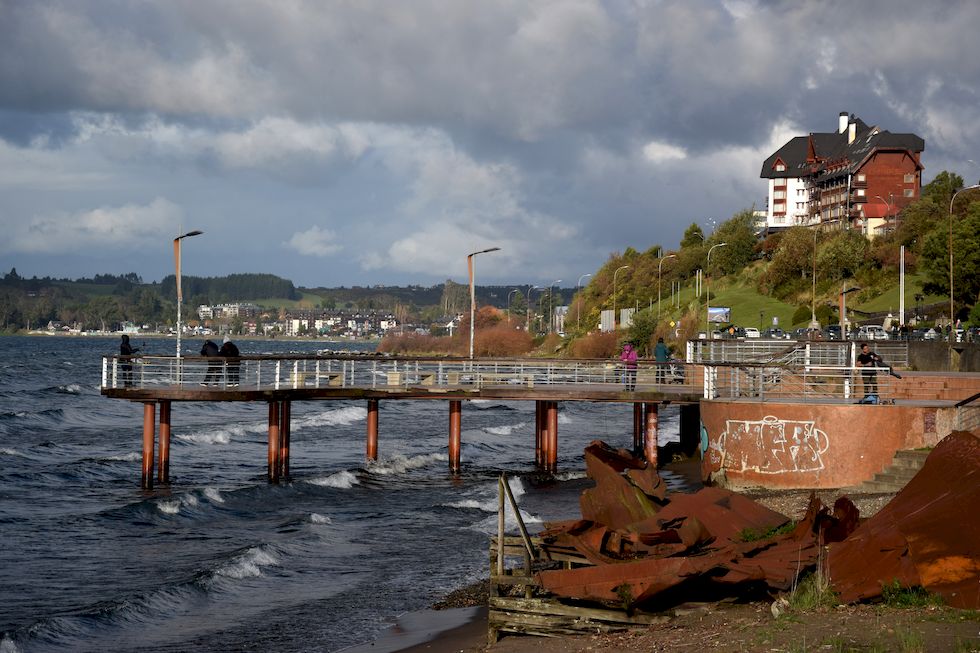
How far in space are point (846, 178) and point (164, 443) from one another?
109970mm

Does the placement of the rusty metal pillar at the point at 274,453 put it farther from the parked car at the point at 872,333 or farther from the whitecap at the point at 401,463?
the parked car at the point at 872,333

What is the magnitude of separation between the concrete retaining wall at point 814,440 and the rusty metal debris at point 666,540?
8360mm

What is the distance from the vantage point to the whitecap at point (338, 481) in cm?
3816

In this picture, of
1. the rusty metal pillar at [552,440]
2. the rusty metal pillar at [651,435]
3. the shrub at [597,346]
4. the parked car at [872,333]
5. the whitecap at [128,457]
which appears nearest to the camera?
the rusty metal pillar at [651,435]

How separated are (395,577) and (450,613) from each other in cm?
397

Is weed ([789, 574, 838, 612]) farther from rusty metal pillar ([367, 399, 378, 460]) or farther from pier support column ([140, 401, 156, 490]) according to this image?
rusty metal pillar ([367, 399, 378, 460])

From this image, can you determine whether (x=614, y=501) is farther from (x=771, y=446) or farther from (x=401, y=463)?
(x=401, y=463)

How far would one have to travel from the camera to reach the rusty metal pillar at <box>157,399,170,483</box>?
36.1m

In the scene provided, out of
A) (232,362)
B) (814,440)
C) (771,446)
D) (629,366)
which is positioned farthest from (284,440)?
(814,440)

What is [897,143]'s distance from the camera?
129 metres

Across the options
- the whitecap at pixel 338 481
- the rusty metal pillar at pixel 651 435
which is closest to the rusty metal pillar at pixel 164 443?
the whitecap at pixel 338 481

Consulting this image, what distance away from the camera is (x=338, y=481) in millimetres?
38625

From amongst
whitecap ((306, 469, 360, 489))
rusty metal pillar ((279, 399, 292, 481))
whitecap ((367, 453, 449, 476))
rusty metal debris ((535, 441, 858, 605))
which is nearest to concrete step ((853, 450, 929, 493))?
rusty metal debris ((535, 441, 858, 605))

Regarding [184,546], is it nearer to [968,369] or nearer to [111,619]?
[111,619]
